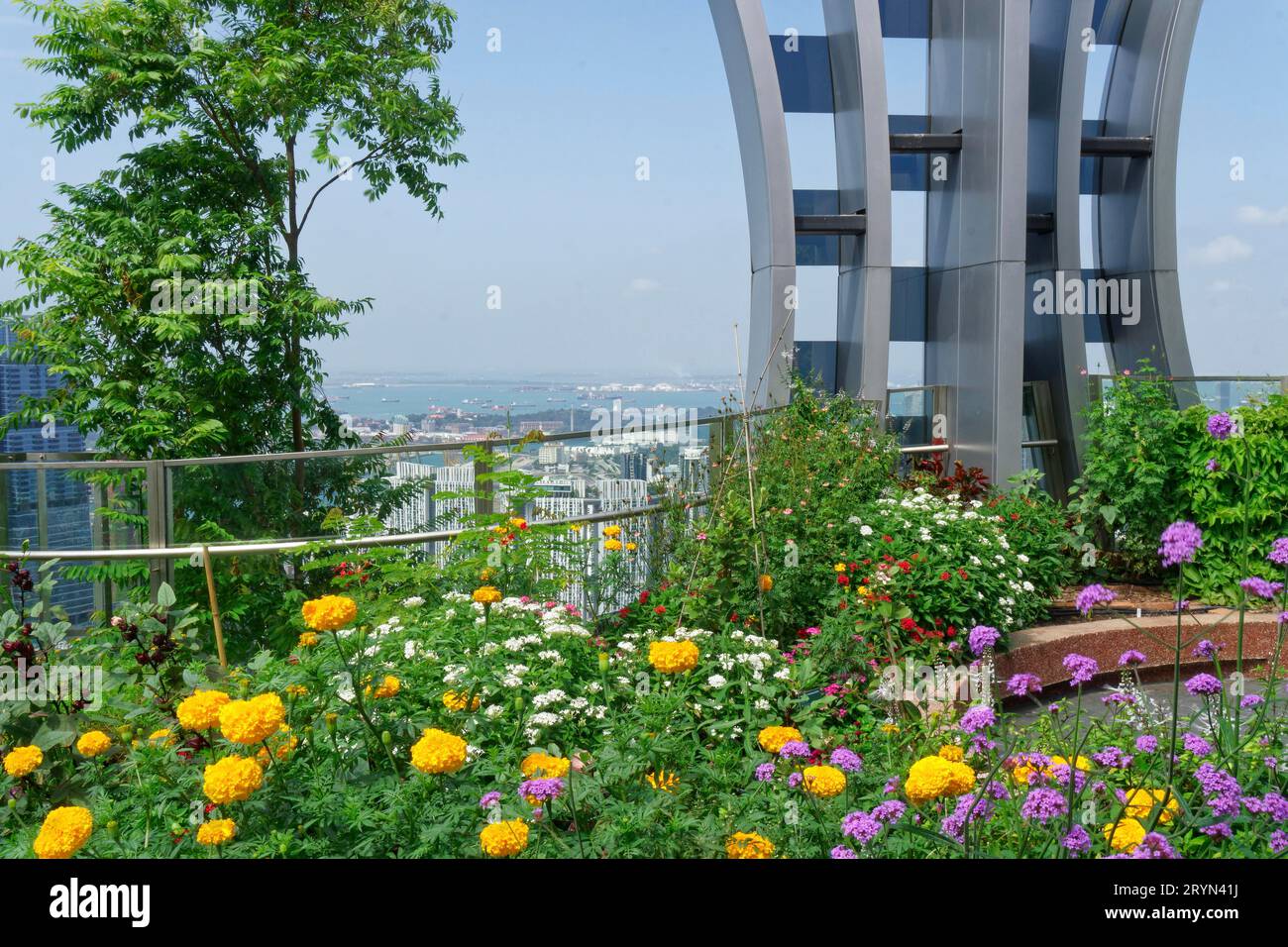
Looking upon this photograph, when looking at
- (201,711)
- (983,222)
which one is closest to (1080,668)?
(201,711)

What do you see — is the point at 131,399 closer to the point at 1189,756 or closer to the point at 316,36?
the point at 316,36

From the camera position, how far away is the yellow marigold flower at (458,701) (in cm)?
238

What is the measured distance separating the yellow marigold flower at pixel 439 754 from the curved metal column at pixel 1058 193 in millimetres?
7420

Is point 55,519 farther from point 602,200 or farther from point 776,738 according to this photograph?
point 602,200

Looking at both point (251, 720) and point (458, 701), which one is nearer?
point (251, 720)

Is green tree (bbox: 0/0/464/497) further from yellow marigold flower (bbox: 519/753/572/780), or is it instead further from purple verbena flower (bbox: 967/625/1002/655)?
purple verbena flower (bbox: 967/625/1002/655)

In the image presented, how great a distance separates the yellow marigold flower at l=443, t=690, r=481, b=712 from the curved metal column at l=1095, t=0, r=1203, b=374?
785cm

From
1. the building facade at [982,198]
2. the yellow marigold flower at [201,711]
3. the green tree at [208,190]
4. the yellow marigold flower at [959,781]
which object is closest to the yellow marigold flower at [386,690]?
the yellow marigold flower at [201,711]

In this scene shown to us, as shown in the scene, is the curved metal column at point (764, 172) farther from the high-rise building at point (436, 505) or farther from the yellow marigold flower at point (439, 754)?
the yellow marigold flower at point (439, 754)

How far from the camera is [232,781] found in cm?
173

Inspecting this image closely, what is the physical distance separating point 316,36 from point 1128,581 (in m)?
Answer: 9.23

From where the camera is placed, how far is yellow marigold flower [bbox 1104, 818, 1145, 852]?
5.32 ft

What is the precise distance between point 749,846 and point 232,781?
37.1 inches
